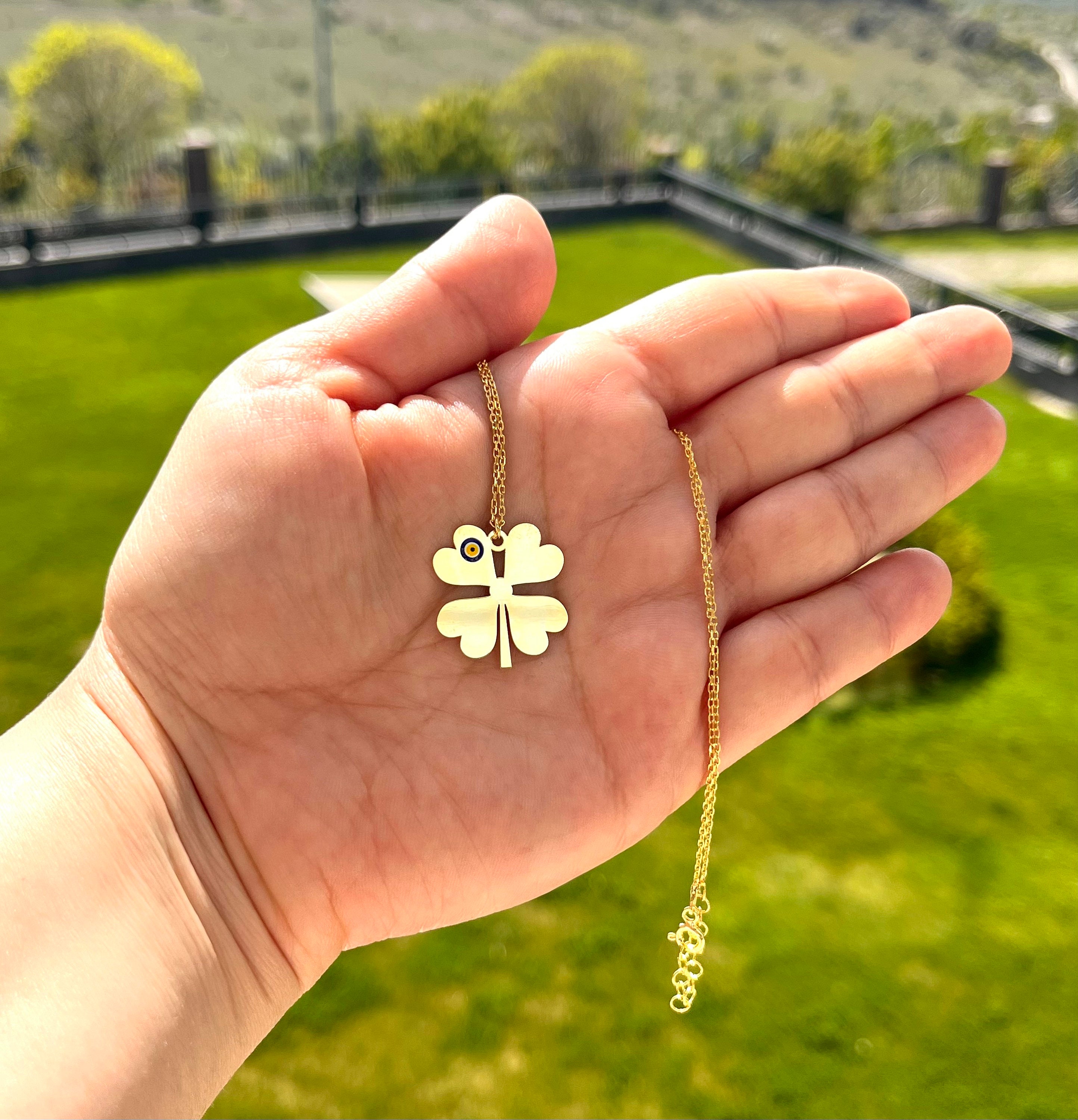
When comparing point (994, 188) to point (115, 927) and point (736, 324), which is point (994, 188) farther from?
point (115, 927)

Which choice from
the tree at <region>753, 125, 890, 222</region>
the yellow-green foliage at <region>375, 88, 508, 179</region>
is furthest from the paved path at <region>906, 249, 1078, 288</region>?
the yellow-green foliage at <region>375, 88, 508, 179</region>

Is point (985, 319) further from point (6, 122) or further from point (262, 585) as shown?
point (6, 122)

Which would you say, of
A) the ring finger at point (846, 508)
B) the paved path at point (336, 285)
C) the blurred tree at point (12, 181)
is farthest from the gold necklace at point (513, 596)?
the blurred tree at point (12, 181)

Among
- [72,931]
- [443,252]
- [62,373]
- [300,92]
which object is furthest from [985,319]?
[300,92]

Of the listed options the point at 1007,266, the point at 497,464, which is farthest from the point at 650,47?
the point at 497,464

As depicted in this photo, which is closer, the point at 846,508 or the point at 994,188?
the point at 846,508

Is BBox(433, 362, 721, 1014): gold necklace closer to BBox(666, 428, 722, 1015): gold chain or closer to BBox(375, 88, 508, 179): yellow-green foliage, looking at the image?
BBox(666, 428, 722, 1015): gold chain

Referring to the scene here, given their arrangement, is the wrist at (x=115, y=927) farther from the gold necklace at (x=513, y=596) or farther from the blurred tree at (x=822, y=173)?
the blurred tree at (x=822, y=173)
